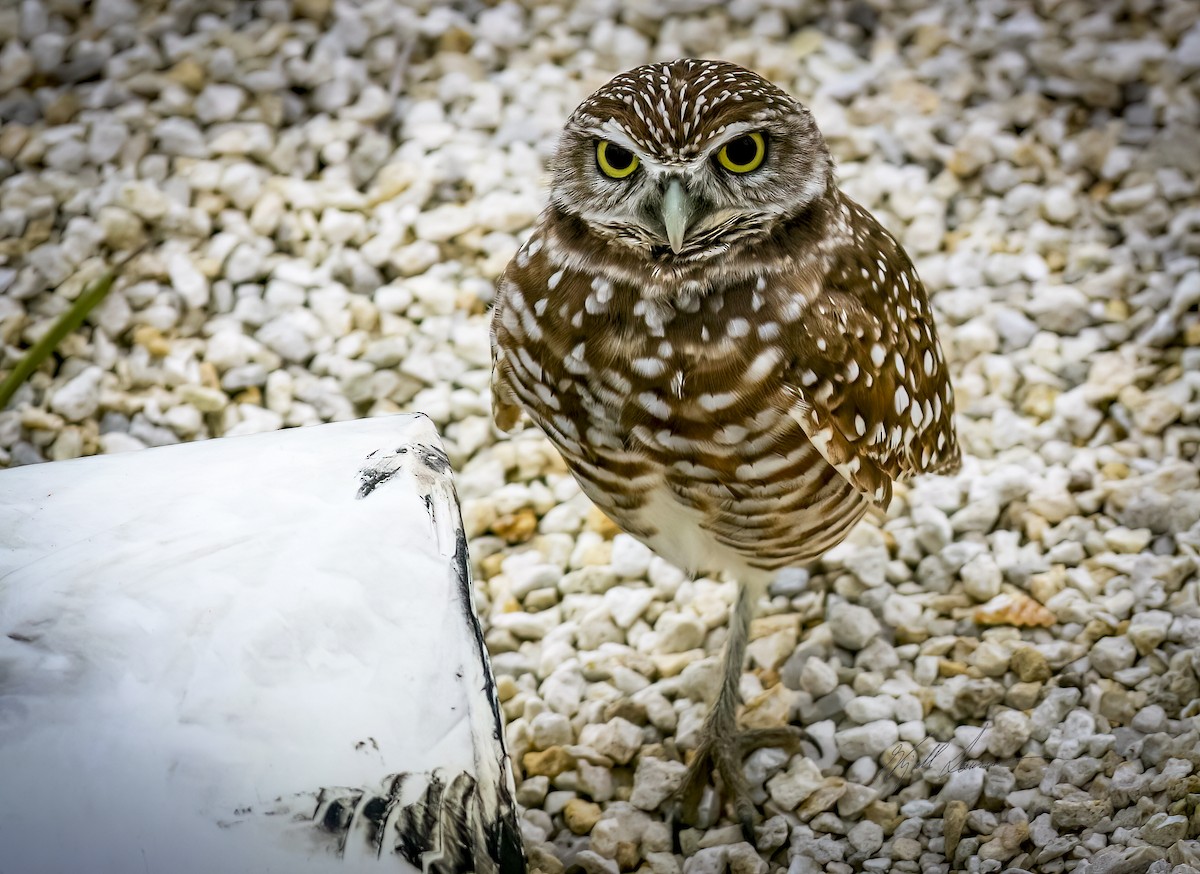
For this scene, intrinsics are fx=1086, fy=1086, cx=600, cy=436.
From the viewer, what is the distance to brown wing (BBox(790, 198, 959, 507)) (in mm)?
1821

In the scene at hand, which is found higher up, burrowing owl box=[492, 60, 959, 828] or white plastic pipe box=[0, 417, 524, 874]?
burrowing owl box=[492, 60, 959, 828]

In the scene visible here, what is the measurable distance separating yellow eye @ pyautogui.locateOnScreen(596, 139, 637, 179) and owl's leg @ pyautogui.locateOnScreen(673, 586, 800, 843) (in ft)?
3.24

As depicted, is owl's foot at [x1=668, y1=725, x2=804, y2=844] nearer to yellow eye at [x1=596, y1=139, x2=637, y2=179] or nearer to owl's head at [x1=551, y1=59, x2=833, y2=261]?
owl's head at [x1=551, y1=59, x2=833, y2=261]

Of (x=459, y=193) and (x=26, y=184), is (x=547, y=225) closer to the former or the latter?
(x=459, y=193)

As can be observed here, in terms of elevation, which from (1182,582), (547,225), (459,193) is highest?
(459,193)

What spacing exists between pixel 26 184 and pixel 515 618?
1.90 metres

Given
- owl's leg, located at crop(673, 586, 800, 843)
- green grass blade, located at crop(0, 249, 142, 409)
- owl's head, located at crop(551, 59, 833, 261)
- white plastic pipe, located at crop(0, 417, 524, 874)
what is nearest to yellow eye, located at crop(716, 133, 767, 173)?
owl's head, located at crop(551, 59, 833, 261)

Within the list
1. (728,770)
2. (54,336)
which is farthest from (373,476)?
(54,336)

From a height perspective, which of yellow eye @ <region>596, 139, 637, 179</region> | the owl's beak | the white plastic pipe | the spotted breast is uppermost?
yellow eye @ <region>596, 139, 637, 179</region>

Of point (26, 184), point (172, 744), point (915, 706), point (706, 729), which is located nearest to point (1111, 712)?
point (915, 706)

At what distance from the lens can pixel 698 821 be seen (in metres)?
2.25

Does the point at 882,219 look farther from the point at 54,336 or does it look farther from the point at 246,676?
the point at 246,676

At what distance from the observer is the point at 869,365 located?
1.90m

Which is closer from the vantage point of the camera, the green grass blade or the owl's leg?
the owl's leg
